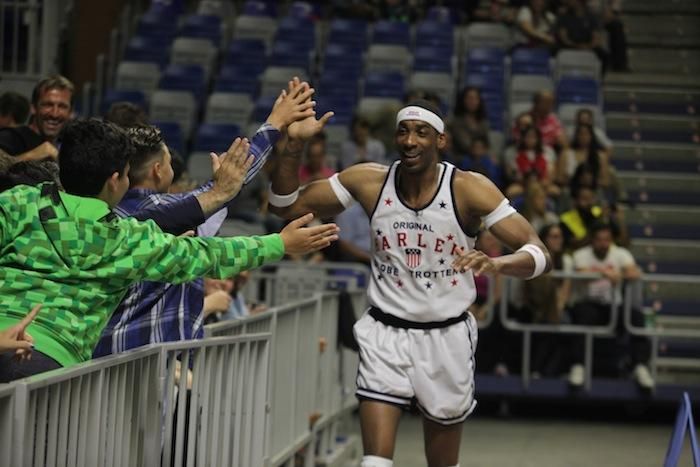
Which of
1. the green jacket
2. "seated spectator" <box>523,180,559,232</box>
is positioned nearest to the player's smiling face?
the green jacket

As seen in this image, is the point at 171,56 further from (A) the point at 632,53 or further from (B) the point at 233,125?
(A) the point at 632,53

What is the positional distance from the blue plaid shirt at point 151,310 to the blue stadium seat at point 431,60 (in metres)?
11.8

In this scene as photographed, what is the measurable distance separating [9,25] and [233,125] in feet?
8.81

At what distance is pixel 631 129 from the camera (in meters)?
17.9

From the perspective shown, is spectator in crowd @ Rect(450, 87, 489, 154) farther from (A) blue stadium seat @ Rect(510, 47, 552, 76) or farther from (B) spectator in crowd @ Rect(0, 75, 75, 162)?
(B) spectator in crowd @ Rect(0, 75, 75, 162)

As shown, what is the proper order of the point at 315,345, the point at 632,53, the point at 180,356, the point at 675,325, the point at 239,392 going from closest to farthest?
the point at 180,356, the point at 239,392, the point at 315,345, the point at 675,325, the point at 632,53

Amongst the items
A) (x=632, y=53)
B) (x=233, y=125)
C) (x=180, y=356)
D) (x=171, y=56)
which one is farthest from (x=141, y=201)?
(x=632, y=53)

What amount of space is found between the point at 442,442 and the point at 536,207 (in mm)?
7347

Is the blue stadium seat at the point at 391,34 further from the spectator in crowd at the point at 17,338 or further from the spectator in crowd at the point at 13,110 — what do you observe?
the spectator in crowd at the point at 17,338

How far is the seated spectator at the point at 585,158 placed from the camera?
50.6 ft

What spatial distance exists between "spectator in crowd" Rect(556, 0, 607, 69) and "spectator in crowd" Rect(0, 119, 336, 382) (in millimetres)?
13621

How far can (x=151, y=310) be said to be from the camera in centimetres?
608

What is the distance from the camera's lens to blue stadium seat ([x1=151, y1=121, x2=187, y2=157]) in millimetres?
16406

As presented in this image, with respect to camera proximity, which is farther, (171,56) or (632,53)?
(632,53)
